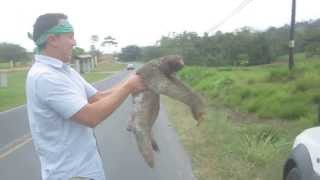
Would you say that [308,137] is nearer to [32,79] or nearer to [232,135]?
[32,79]

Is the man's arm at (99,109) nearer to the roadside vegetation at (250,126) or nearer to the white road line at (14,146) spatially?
the roadside vegetation at (250,126)

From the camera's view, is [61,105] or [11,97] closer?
[61,105]

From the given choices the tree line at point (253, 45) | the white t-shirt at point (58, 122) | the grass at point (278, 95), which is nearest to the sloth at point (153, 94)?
the white t-shirt at point (58, 122)

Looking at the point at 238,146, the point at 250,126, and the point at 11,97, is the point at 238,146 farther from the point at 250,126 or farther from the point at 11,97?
the point at 11,97

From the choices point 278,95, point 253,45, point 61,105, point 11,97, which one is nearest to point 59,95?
point 61,105

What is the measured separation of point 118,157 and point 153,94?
25.9ft

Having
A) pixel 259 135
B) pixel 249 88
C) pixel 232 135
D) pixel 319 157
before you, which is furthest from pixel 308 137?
pixel 249 88

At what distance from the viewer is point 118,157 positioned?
11.4 m

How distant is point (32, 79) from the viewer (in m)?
3.65

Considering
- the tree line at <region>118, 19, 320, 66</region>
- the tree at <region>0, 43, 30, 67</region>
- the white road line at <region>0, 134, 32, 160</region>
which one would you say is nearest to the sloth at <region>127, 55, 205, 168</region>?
the white road line at <region>0, 134, 32, 160</region>

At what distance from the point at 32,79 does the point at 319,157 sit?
7.96 feet

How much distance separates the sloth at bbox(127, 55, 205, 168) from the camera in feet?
11.7

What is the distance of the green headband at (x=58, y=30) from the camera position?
3.60 metres

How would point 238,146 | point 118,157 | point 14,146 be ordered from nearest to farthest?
1. point 238,146
2. point 118,157
3. point 14,146
